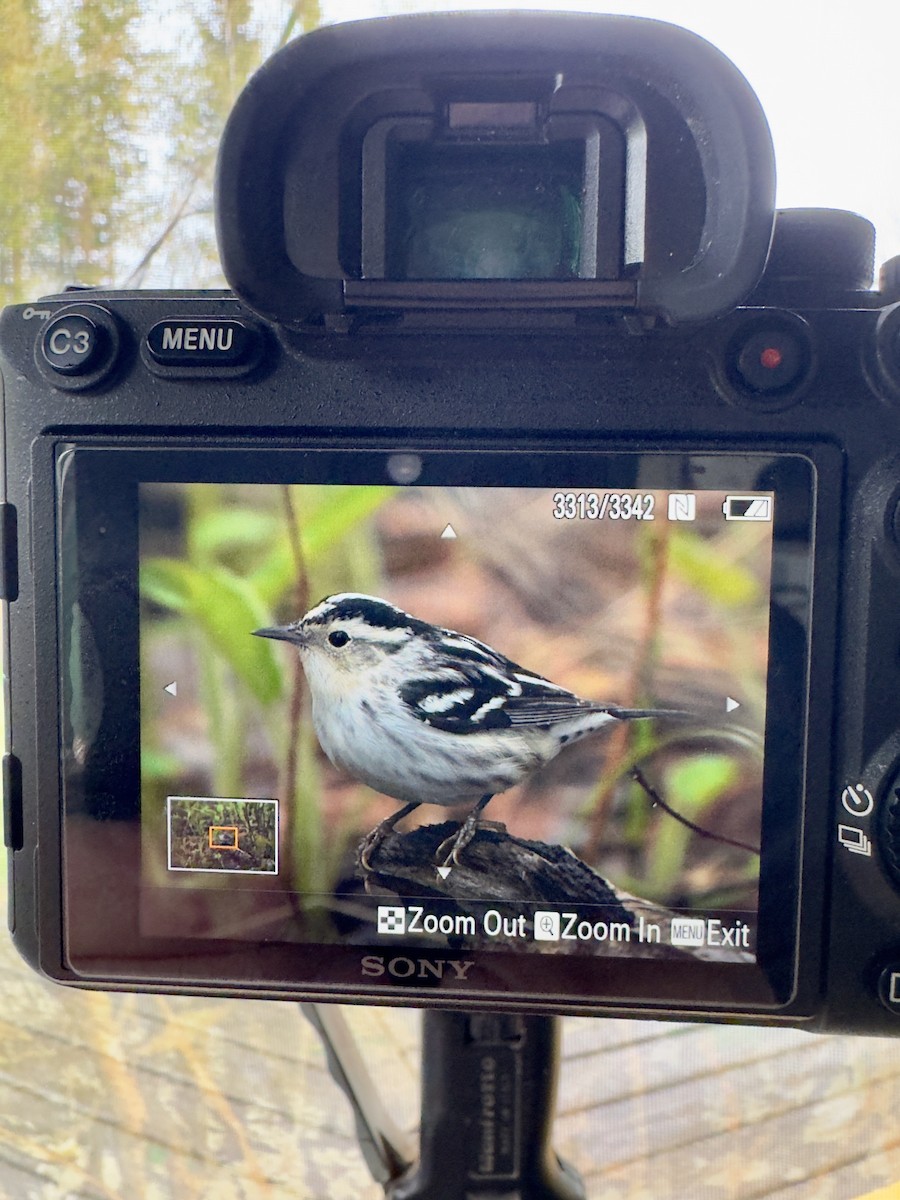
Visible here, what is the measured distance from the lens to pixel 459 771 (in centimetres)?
40

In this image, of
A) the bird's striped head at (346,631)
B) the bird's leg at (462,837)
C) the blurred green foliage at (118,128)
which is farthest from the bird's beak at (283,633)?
the blurred green foliage at (118,128)

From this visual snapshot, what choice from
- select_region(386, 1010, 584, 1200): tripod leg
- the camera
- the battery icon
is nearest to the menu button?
the camera

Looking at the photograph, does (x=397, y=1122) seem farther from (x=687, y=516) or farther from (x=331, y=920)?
(x=687, y=516)

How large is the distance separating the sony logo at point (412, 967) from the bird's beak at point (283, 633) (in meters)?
0.15

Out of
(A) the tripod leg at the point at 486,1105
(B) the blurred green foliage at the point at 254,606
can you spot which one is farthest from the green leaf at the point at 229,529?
(A) the tripod leg at the point at 486,1105

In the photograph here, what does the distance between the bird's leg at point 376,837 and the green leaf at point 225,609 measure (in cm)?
7

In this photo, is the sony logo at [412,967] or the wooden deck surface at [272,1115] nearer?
the sony logo at [412,967]

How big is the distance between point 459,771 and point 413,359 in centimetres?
18

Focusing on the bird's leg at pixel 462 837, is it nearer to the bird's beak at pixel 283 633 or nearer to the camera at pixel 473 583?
the camera at pixel 473 583

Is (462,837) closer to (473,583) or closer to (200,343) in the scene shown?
(473,583)

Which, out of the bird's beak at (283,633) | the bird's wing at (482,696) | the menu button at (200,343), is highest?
the menu button at (200,343)

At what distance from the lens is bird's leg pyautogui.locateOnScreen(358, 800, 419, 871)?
1.31 feet

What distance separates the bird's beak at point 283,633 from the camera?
15.4 inches

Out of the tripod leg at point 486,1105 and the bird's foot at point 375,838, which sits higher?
the bird's foot at point 375,838
